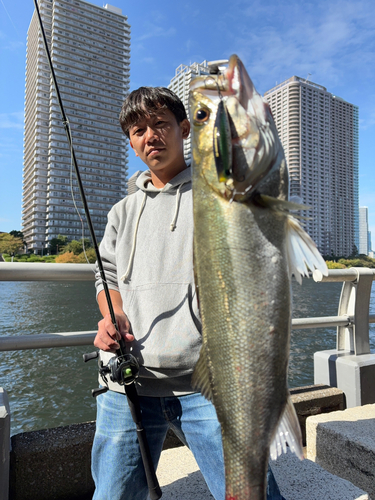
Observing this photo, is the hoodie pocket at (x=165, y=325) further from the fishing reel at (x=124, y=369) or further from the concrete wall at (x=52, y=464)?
the concrete wall at (x=52, y=464)

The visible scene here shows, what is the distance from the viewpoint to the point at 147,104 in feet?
5.94

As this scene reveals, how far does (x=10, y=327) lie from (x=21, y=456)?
14.1 meters

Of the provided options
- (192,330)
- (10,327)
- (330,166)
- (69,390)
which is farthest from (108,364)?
(330,166)

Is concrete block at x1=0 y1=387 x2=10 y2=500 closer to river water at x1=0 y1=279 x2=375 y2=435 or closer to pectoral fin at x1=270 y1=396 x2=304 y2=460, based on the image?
river water at x1=0 y1=279 x2=375 y2=435

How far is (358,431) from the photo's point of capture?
2498mm

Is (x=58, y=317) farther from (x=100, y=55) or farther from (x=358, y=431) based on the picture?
(x=100, y=55)

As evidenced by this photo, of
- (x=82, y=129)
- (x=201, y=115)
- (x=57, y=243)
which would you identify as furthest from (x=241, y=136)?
(x=82, y=129)

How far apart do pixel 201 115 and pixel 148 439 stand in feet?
4.85

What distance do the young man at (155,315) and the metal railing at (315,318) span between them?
50cm

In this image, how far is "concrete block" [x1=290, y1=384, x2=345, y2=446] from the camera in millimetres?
3104

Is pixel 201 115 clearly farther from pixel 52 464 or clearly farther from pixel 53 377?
pixel 53 377

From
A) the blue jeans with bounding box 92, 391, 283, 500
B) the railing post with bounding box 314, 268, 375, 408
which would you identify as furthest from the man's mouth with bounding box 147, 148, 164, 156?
the railing post with bounding box 314, 268, 375, 408

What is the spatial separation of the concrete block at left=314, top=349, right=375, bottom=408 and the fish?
264cm

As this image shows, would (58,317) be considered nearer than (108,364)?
Result: No
